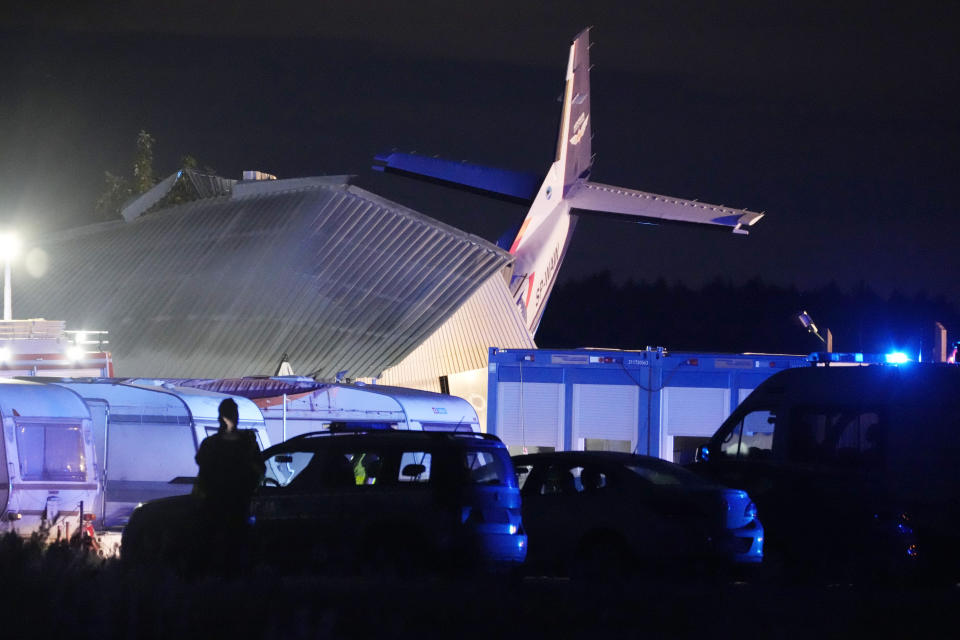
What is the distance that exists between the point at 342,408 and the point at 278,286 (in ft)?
59.5

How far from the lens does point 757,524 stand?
1508 cm

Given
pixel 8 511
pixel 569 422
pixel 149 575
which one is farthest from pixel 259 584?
pixel 569 422

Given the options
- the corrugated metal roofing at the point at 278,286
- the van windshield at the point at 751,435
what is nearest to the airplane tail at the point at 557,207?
the corrugated metal roofing at the point at 278,286

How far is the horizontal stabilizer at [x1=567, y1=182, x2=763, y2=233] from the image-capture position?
51344 mm

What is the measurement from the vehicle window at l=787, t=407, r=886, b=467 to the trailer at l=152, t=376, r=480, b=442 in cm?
821

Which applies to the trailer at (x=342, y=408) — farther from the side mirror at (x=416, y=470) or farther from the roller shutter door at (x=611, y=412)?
the side mirror at (x=416, y=470)

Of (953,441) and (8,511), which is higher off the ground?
(953,441)

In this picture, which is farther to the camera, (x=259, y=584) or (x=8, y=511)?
(x=8, y=511)

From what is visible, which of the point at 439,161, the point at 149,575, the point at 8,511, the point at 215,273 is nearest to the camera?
the point at 149,575

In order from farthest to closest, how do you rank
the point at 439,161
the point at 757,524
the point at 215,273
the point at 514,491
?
the point at 439,161
the point at 215,273
the point at 757,524
the point at 514,491

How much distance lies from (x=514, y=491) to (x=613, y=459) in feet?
6.46

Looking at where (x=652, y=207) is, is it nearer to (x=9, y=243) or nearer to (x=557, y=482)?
(x=9, y=243)

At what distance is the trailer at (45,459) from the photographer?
1747 cm

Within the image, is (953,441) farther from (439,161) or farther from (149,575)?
(439,161)
